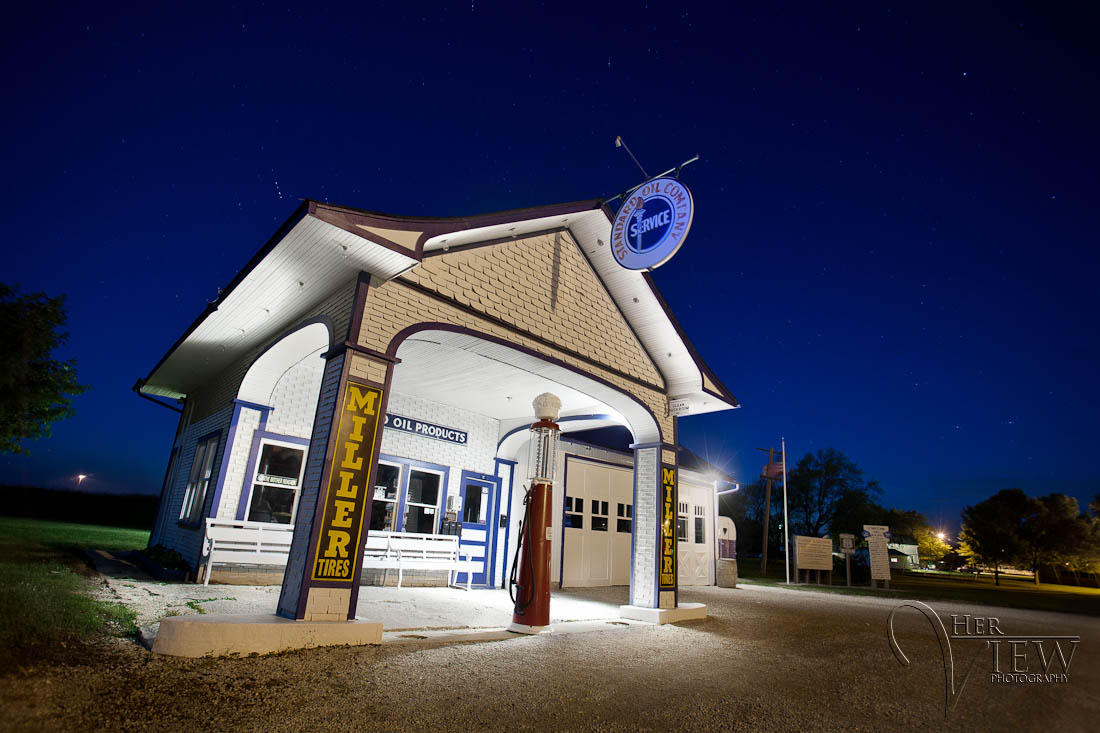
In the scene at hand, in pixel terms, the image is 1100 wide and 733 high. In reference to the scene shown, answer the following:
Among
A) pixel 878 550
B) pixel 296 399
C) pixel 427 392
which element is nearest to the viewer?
pixel 296 399

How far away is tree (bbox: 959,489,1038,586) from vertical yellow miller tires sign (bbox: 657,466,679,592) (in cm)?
4085

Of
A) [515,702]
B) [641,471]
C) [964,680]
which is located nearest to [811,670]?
[964,680]

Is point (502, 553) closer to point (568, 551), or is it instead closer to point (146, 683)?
point (568, 551)

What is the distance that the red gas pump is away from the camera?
22.9 feet

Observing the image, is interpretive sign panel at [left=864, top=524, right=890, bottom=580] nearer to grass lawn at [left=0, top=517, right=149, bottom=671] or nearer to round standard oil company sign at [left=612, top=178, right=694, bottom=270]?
round standard oil company sign at [left=612, top=178, right=694, bottom=270]

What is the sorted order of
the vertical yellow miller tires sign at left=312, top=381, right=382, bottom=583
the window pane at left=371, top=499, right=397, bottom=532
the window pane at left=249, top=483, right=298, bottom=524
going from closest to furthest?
the vertical yellow miller tires sign at left=312, top=381, right=382, bottom=583, the window pane at left=249, top=483, right=298, bottom=524, the window pane at left=371, top=499, right=397, bottom=532

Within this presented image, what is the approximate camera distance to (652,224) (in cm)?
807

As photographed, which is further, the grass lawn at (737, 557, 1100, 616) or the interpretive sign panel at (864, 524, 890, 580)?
the interpretive sign panel at (864, 524, 890, 580)

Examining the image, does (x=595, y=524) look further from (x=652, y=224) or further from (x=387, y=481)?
(x=652, y=224)

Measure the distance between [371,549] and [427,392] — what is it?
3367 millimetres

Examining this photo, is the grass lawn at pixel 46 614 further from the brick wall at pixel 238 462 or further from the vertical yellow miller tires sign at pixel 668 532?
the vertical yellow miller tires sign at pixel 668 532

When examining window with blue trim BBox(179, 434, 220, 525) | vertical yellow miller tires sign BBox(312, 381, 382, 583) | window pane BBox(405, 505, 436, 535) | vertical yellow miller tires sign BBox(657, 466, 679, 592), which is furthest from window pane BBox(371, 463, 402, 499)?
vertical yellow miller tires sign BBox(312, 381, 382, 583)

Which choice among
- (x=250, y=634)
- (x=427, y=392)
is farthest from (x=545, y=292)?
(x=250, y=634)

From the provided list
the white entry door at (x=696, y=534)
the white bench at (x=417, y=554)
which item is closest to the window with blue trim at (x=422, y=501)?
the white bench at (x=417, y=554)
